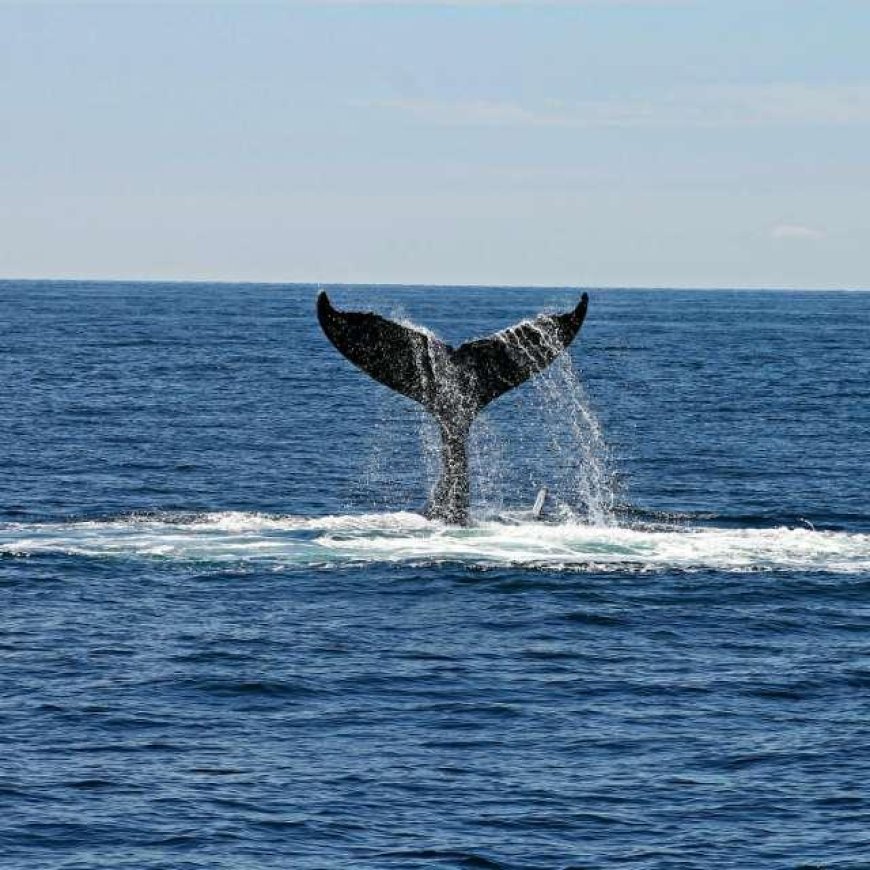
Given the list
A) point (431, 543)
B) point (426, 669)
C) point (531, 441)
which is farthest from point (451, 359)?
point (531, 441)

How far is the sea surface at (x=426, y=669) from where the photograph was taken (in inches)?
632

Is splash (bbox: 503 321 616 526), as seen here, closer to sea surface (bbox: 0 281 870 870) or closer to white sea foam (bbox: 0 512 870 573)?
sea surface (bbox: 0 281 870 870)

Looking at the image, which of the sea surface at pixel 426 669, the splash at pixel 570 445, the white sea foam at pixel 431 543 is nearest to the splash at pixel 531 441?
the splash at pixel 570 445

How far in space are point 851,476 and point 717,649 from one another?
2026cm

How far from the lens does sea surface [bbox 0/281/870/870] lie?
16.1m

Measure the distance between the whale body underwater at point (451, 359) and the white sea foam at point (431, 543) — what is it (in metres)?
1.86

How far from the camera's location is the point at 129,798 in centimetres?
1664

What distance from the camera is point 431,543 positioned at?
2664cm

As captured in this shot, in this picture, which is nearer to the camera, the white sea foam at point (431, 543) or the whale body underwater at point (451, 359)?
the whale body underwater at point (451, 359)

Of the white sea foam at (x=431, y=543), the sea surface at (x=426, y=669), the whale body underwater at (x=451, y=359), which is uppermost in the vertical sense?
the whale body underwater at (x=451, y=359)

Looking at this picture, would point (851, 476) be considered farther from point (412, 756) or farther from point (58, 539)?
point (412, 756)

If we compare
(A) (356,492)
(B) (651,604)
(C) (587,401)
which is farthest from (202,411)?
(B) (651,604)

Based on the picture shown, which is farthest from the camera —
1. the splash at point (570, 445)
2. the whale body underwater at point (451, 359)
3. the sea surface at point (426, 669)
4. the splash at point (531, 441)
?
the splash at point (570, 445)

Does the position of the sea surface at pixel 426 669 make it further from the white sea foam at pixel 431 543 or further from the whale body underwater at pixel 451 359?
the whale body underwater at pixel 451 359
